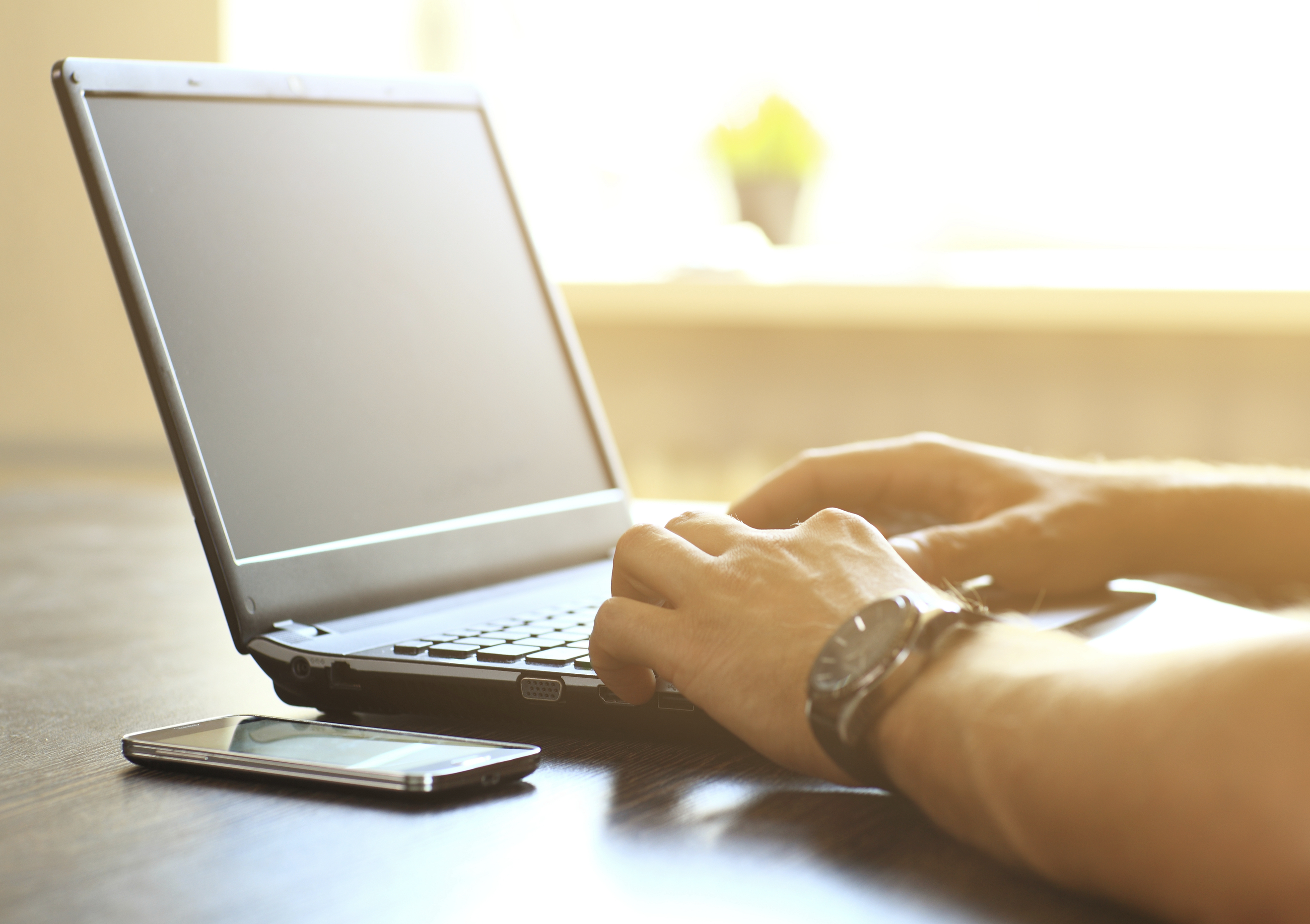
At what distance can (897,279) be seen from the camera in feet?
7.13

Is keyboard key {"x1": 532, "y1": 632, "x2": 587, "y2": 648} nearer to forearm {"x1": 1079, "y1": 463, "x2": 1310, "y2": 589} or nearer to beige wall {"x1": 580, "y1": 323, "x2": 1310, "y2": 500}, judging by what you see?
forearm {"x1": 1079, "y1": 463, "x2": 1310, "y2": 589}

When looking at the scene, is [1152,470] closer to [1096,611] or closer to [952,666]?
[1096,611]

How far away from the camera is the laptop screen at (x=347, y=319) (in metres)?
0.68

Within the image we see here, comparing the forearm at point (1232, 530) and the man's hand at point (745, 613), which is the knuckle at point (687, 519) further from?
the forearm at point (1232, 530)

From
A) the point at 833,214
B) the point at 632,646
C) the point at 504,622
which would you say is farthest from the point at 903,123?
the point at 632,646

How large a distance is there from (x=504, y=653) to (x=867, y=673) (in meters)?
0.19

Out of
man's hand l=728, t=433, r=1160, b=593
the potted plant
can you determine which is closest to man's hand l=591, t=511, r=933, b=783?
man's hand l=728, t=433, r=1160, b=593

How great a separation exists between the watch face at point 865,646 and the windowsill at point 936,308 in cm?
168

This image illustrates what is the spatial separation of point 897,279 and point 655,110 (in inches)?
32.9

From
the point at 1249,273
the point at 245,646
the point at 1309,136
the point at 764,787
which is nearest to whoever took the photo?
the point at 764,787

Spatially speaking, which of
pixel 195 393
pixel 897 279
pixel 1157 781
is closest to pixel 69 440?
pixel 897 279

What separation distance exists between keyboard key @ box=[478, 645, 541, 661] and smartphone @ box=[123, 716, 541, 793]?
0.05m

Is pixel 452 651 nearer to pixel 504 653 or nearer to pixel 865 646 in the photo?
pixel 504 653

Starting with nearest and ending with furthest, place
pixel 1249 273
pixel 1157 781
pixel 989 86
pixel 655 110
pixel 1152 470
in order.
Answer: pixel 1157 781, pixel 1152 470, pixel 1249 273, pixel 989 86, pixel 655 110
